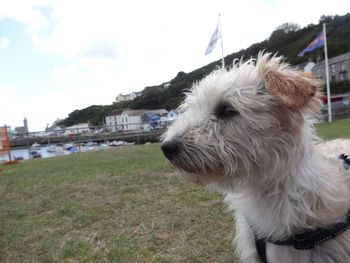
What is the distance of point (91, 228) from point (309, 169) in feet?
10.1

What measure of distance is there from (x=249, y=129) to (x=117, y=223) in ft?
9.71

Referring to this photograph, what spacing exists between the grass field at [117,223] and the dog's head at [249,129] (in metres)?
0.69

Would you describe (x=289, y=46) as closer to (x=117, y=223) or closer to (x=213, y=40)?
(x=213, y=40)

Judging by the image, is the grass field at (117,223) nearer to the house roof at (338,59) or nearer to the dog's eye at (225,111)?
the dog's eye at (225,111)

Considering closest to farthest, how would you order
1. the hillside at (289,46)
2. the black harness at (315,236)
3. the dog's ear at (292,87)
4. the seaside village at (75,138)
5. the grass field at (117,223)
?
the dog's ear at (292,87) < the black harness at (315,236) < the grass field at (117,223) < the seaside village at (75,138) < the hillside at (289,46)

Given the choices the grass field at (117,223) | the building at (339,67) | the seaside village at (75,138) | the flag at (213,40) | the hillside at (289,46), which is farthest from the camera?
the building at (339,67)

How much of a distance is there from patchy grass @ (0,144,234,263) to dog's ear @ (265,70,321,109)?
93 cm

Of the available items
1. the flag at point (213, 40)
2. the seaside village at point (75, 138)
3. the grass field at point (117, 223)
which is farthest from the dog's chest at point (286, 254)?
the flag at point (213, 40)

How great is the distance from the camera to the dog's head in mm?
1943

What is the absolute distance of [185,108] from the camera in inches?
95.9

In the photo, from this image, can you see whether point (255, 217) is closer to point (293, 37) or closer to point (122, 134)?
point (122, 134)

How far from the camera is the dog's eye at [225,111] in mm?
2063

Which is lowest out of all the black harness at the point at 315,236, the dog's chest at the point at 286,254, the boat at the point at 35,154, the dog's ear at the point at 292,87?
the boat at the point at 35,154

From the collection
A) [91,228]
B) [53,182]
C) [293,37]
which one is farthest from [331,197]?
[293,37]
